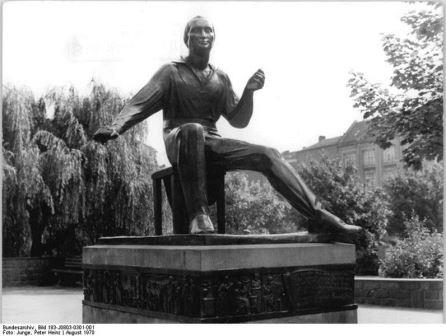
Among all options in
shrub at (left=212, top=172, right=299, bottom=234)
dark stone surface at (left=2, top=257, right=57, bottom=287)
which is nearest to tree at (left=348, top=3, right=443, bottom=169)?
dark stone surface at (left=2, top=257, right=57, bottom=287)

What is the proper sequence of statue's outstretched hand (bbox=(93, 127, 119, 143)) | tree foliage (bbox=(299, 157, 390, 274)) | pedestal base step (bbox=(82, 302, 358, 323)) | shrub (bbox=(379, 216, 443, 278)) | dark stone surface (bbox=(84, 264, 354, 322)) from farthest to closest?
tree foliage (bbox=(299, 157, 390, 274)), shrub (bbox=(379, 216, 443, 278)), statue's outstretched hand (bbox=(93, 127, 119, 143)), pedestal base step (bbox=(82, 302, 358, 323)), dark stone surface (bbox=(84, 264, 354, 322))

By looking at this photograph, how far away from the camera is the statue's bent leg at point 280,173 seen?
586 cm

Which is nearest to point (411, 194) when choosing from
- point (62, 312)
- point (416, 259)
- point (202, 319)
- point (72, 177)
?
point (72, 177)

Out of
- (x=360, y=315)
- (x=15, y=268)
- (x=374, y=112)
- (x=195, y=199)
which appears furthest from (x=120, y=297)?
(x=15, y=268)

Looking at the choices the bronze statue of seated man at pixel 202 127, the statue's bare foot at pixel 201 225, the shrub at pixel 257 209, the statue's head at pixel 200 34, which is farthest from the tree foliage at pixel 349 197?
the statue's bare foot at pixel 201 225

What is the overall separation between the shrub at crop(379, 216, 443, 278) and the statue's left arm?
6.38 metres

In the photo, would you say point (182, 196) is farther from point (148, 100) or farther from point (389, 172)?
point (389, 172)

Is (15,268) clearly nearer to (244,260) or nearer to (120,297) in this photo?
(120,297)

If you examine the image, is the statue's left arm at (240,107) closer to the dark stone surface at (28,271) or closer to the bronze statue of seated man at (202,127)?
the bronze statue of seated man at (202,127)

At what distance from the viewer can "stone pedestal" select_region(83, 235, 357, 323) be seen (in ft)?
16.6

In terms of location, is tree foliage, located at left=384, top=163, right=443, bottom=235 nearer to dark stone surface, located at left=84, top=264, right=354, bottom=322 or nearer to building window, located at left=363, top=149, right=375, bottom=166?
building window, located at left=363, top=149, right=375, bottom=166

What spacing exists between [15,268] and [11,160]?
124 inches

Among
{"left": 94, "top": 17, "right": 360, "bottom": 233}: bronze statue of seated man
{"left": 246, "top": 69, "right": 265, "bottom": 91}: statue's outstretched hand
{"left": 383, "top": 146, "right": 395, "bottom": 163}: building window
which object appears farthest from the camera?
{"left": 383, "top": 146, "right": 395, "bottom": 163}: building window

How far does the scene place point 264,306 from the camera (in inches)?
210
